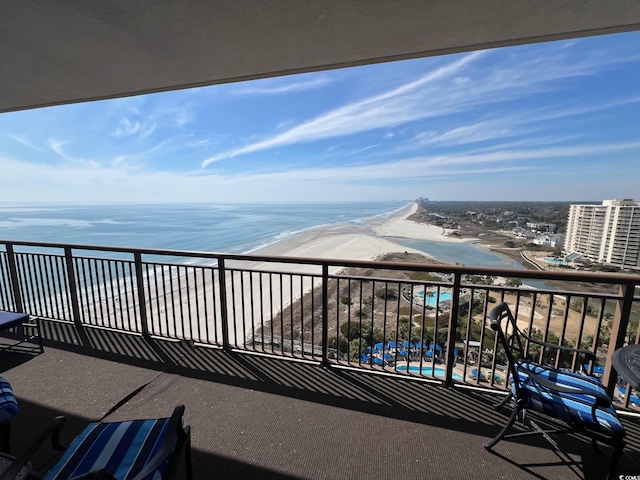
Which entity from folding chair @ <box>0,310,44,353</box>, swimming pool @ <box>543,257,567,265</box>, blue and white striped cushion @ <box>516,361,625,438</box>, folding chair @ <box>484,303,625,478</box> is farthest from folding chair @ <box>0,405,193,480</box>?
swimming pool @ <box>543,257,567,265</box>

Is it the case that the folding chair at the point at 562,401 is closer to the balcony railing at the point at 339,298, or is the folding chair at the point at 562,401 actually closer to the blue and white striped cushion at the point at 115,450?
the balcony railing at the point at 339,298

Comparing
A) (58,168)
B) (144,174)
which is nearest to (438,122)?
(144,174)

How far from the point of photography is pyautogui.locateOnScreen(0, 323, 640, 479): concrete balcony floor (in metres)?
1.60

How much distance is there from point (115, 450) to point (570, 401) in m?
2.26

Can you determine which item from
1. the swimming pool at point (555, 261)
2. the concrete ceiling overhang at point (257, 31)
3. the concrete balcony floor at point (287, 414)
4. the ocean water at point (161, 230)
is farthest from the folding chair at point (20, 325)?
the swimming pool at point (555, 261)

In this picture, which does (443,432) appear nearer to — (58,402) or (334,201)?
(58,402)

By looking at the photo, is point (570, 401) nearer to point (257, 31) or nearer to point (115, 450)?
point (115, 450)

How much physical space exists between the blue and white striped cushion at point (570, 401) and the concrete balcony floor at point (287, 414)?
1.31 feet

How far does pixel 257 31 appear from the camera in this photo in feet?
5.98

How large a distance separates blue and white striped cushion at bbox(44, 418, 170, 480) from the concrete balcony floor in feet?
1.83

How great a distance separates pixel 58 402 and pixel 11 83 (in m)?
2.96

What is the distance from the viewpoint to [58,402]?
2117 mm

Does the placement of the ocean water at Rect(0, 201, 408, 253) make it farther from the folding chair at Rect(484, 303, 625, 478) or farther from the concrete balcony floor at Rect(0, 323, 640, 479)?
the folding chair at Rect(484, 303, 625, 478)

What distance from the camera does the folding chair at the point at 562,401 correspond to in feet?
4.51
